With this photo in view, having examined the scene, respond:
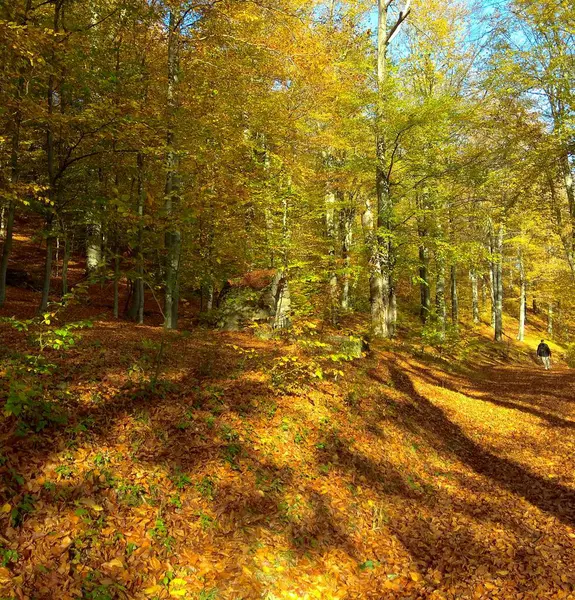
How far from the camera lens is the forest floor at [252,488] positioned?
142 inches

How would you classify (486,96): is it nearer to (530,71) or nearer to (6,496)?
(530,71)

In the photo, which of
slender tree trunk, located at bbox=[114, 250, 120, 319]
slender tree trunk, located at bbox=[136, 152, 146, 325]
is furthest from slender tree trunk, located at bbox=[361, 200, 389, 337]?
slender tree trunk, located at bbox=[114, 250, 120, 319]

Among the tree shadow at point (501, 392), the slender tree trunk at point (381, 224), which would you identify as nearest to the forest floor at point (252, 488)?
the tree shadow at point (501, 392)

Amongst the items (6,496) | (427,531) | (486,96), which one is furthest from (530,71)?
(6,496)

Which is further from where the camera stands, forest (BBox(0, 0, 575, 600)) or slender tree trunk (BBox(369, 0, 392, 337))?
slender tree trunk (BBox(369, 0, 392, 337))

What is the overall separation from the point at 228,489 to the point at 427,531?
108 inches

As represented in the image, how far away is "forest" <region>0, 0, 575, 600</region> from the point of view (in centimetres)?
407

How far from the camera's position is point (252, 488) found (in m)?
4.99

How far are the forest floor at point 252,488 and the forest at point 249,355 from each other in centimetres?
3

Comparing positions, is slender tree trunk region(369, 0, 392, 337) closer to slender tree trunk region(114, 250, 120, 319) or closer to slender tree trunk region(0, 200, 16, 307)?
slender tree trunk region(114, 250, 120, 319)

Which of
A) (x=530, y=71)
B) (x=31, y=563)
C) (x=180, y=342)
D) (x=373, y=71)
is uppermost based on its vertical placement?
(x=373, y=71)

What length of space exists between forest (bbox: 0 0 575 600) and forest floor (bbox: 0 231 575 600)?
0.11 feet

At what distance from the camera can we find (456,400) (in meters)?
10.9

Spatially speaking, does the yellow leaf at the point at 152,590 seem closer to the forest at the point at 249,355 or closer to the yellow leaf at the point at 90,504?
the forest at the point at 249,355
